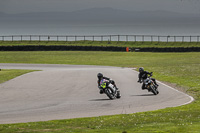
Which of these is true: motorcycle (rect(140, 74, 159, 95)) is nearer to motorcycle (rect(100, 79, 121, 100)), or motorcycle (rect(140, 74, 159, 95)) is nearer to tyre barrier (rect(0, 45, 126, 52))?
motorcycle (rect(100, 79, 121, 100))

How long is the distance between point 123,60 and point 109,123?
54.5 meters

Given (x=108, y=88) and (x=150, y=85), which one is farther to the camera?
(x=150, y=85)

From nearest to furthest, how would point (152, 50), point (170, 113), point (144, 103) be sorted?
point (170, 113)
point (144, 103)
point (152, 50)

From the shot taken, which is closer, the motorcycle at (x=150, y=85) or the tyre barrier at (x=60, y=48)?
the motorcycle at (x=150, y=85)

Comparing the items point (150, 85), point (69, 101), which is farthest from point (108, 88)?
point (150, 85)

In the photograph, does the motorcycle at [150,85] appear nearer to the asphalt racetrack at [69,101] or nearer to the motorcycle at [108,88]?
the asphalt racetrack at [69,101]

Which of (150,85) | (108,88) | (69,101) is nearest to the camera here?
(69,101)

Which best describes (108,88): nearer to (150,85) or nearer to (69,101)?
(69,101)

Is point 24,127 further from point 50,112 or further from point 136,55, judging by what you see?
point 136,55

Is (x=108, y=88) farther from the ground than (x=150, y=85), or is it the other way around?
(x=108, y=88)

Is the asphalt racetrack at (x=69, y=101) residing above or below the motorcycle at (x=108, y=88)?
below

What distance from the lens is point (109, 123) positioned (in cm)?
1475

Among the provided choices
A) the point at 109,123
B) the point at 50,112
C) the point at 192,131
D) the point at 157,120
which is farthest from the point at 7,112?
the point at 192,131

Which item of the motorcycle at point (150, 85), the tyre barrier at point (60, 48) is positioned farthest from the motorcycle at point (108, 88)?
the tyre barrier at point (60, 48)
